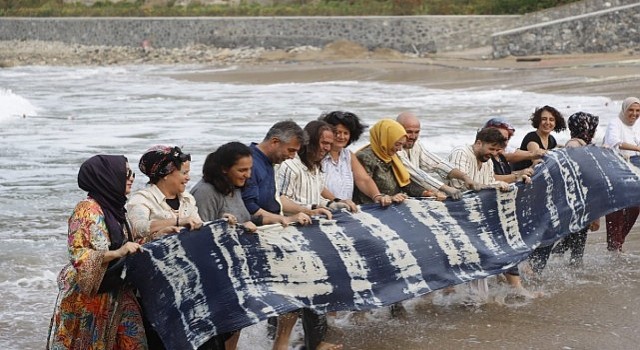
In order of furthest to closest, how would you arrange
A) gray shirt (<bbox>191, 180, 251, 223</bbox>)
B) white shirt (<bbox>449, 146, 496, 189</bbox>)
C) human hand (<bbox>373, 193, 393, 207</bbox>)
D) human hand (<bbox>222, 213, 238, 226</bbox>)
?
1. white shirt (<bbox>449, 146, 496, 189</bbox>)
2. human hand (<bbox>373, 193, 393, 207</bbox>)
3. gray shirt (<bbox>191, 180, 251, 223</bbox>)
4. human hand (<bbox>222, 213, 238, 226</bbox>)

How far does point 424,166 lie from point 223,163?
220 cm

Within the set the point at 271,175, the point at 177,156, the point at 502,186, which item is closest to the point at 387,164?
the point at 502,186

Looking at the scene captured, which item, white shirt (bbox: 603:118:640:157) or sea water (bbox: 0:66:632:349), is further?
white shirt (bbox: 603:118:640:157)

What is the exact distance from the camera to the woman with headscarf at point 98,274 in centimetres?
493

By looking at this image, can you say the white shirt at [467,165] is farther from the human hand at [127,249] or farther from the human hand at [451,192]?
the human hand at [127,249]

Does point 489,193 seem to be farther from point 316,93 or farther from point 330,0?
point 330,0

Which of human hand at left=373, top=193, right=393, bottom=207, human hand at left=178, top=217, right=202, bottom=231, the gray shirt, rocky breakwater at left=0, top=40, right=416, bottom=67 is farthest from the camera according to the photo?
rocky breakwater at left=0, top=40, right=416, bottom=67

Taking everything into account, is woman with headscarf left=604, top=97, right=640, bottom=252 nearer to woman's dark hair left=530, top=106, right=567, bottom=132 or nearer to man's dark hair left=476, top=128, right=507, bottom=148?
woman's dark hair left=530, top=106, right=567, bottom=132

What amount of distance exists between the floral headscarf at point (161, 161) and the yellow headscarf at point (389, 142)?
5.66 ft

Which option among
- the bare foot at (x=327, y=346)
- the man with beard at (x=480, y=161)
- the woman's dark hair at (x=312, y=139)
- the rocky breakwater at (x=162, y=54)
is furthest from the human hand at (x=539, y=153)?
the rocky breakwater at (x=162, y=54)

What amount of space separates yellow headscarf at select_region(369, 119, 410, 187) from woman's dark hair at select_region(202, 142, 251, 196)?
1295 mm

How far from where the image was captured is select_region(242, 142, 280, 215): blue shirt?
19.0ft

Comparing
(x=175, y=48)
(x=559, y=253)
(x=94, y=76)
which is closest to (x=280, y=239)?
(x=559, y=253)

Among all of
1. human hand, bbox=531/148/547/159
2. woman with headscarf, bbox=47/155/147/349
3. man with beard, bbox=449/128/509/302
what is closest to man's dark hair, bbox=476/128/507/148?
man with beard, bbox=449/128/509/302
